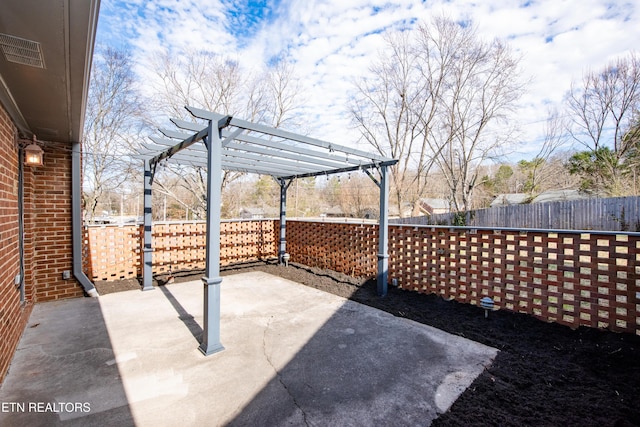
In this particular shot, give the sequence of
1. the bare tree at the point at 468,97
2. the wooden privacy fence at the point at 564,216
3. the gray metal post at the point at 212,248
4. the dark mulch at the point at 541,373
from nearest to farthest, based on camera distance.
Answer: the dark mulch at the point at 541,373
the gray metal post at the point at 212,248
the wooden privacy fence at the point at 564,216
the bare tree at the point at 468,97

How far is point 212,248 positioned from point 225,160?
2654mm

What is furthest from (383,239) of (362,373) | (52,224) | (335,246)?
(52,224)

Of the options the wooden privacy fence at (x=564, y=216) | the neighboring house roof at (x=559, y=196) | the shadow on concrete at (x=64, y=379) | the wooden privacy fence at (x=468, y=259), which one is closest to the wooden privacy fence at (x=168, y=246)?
the wooden privacy fence at (x=468, y=259)

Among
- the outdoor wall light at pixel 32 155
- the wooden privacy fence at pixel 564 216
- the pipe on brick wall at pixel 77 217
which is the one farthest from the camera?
the wooden privacy fence at pixel 564 216

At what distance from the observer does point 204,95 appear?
11.9 meters

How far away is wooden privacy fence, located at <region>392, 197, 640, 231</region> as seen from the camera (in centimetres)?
770

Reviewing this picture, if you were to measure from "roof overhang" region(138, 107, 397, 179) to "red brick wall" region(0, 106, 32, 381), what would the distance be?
137 centimetres

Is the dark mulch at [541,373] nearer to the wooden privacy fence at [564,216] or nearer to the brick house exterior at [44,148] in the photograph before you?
the brick house exterior at [44,148]

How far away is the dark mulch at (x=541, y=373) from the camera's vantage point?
1.88 meters

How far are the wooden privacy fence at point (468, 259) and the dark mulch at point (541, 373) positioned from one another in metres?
0.25

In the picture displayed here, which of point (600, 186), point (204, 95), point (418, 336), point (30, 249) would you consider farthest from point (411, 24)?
point (30, 249)

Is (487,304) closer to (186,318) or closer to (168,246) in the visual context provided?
(186,318)

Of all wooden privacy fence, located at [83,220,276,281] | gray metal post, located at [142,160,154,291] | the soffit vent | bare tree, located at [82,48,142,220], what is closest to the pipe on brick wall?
wooden privacy fence, located at [83,220,276,281]

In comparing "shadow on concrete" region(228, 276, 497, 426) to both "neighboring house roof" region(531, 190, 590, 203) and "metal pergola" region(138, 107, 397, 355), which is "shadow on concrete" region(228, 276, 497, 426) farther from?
"neighboring house roof" region(531, 190, 590, 203)
